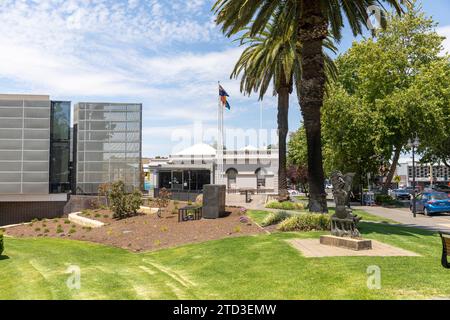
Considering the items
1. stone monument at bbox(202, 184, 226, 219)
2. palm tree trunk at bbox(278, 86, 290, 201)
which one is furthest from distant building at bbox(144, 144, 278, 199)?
stone monument at bbox(202, 184, 226, 219)

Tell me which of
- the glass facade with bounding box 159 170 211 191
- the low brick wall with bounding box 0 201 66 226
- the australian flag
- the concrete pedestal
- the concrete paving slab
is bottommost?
the low brick wall with bounding box 0 201 66 226

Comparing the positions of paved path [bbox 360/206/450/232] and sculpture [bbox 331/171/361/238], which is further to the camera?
paved path [bbox 360/206/450/232]

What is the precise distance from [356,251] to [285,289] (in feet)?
14.2

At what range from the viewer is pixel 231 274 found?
31.8ft

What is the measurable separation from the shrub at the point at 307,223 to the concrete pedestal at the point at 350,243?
3235 mm

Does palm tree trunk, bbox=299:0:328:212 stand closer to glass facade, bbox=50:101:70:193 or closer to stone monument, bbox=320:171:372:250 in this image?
stone monument, bbox=320:171:372:250

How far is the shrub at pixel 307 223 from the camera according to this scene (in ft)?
52.1

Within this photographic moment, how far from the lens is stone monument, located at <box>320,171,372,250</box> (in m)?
11.9

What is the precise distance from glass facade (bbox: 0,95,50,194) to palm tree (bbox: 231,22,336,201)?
25227mm

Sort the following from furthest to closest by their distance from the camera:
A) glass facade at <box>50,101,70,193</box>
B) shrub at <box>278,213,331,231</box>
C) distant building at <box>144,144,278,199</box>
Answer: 1. distant building at <box>144,144,278,199</box>
2. glass facade at <box>50,101,70,193</box>
3. shrub at <box>278,213,331,231</box>

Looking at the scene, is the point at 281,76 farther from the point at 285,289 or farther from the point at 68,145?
the point at 68,145

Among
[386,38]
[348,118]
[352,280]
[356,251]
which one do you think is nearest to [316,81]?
[356,251]

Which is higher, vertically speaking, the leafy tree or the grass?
the leafy tree

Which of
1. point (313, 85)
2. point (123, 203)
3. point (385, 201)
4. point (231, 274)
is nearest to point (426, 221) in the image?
point (313, 85)
